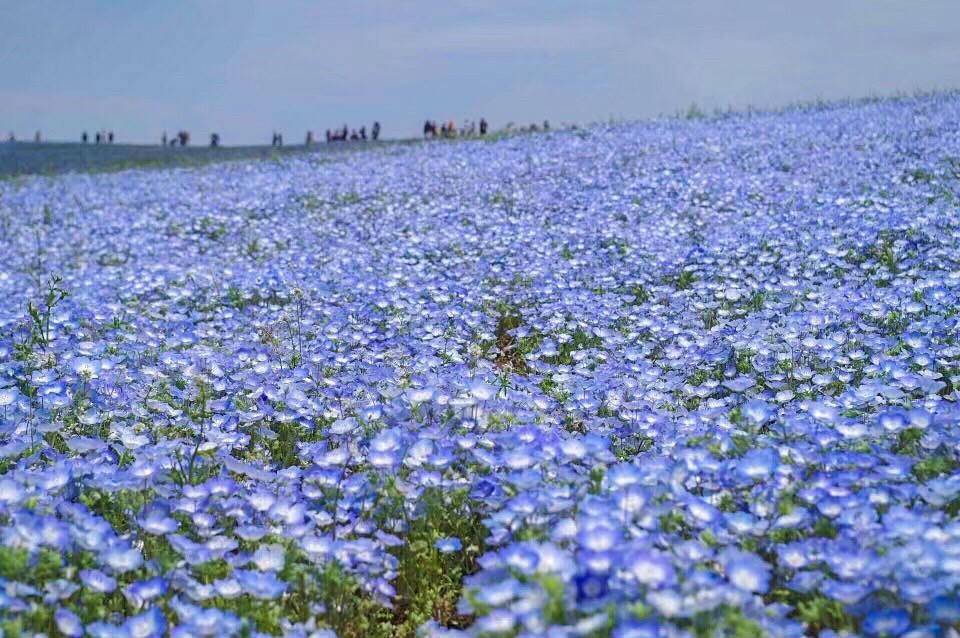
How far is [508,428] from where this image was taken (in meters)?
3.65

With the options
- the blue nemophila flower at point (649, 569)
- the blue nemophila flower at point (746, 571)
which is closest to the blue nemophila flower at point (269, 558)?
the blue nemophila flower at point (649, 569)

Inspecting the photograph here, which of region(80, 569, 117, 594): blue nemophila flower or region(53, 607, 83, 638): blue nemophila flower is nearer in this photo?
region(53, 607, 83, 638): blue nemophila flower

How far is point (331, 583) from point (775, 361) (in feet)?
9.31

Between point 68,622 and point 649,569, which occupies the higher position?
point 649,569

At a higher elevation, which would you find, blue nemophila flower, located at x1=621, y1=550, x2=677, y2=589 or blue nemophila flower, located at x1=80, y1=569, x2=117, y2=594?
blue nemophila flower, located at x1=621, y1=550, x2=677, y2=589

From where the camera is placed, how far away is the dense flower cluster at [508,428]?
2332 millimetres

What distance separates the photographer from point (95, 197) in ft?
48.8

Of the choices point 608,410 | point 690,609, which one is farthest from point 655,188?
point 690,609

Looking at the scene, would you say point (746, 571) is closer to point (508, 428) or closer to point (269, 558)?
point (269, 558)

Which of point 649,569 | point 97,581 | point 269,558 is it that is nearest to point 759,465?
point 649,569

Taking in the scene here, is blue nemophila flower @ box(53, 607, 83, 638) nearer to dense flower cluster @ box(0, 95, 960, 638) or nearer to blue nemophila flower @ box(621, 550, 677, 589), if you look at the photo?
dense flower cluster @ box(0, 95, 960, 638)

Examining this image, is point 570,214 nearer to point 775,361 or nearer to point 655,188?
point 655,188

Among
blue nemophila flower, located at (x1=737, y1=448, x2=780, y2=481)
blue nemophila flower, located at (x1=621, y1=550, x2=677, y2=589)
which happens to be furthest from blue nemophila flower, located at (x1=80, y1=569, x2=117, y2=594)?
blue nemophila flower, located at (x1=737, y1=448, x2=780, y2=481)

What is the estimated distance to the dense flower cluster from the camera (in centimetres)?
233
